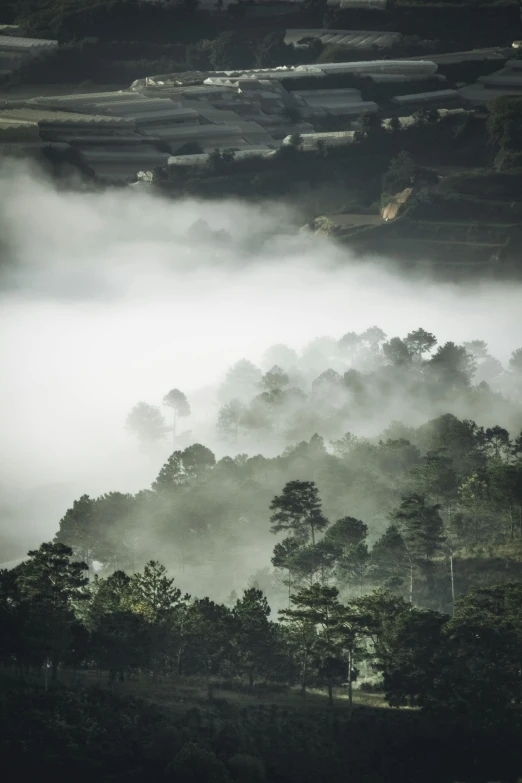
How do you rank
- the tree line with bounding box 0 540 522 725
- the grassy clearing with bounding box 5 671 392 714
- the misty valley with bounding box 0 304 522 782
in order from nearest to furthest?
the misty valley with bounding box 0 304 522 782
the grassy clearing with bounding box 5 671 392 714
the tree line with bounding box 0 540 522 725

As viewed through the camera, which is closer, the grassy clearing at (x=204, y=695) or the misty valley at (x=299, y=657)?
the misty valley at (x=299, y=657)

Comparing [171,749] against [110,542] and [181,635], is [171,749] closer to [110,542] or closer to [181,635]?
[181,635]

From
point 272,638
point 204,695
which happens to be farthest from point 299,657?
point 204,695

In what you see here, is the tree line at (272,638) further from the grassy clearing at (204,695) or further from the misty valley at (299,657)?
the grassy clearing at (204,695)

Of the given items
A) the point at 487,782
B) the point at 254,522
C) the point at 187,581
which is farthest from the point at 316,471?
the point at 487,782

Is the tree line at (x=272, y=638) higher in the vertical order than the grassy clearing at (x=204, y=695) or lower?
higher

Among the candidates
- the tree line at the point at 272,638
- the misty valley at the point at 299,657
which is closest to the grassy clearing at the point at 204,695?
the misty valley at the point at 299,657

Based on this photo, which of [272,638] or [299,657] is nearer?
[272,638]

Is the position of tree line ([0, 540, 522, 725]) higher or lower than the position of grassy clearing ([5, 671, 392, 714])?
higher

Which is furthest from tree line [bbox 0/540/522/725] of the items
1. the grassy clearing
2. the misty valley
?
the grassy clearing

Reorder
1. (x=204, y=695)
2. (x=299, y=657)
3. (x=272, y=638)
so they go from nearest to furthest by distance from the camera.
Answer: (x=204, y=695) < (x=272, y=638) < (x=299, y=657)

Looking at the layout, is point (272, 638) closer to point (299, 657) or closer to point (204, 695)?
point (299, 657)

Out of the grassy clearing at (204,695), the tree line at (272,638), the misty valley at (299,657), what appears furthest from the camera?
the tree line at (272,638)

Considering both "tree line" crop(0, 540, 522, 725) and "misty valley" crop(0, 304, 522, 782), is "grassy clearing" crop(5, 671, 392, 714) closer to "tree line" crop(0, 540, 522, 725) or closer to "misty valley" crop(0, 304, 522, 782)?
"misty valley" crop(0, 304, 522, 782)
